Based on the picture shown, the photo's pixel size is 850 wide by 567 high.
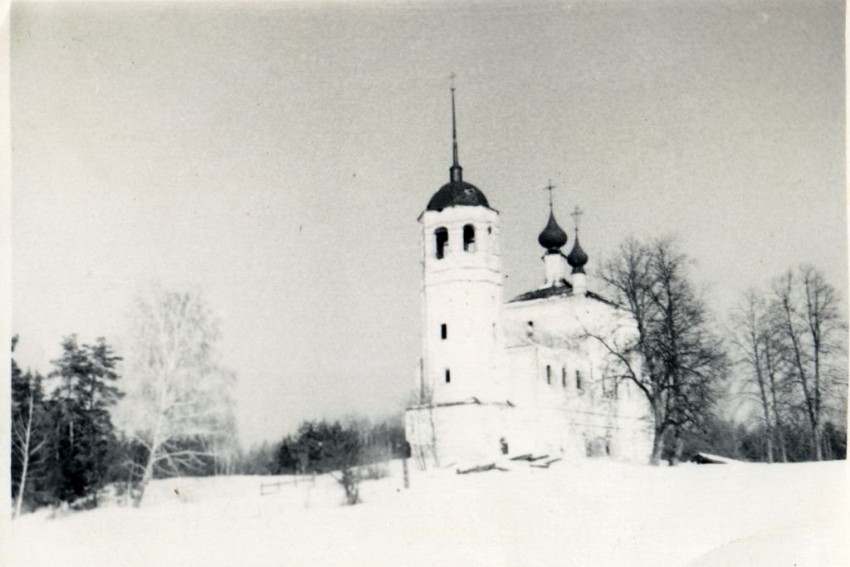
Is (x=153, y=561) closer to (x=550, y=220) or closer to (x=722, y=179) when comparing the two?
(x=550, y=220)

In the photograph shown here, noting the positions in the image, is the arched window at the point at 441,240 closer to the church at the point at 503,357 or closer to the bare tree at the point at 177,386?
the church at the point at 503,357

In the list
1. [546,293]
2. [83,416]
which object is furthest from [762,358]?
[83,416]

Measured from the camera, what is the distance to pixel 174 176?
5.87 meters

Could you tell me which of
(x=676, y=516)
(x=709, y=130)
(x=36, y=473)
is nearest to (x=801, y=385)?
(x=676, y=516)

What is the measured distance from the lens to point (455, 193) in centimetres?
605

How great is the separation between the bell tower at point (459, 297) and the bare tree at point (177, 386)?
1.38m

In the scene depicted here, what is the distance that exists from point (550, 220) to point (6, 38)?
3749 mm

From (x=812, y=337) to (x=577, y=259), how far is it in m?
1.73

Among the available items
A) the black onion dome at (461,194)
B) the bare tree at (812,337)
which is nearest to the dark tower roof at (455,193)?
the black onion dome at (461,194)

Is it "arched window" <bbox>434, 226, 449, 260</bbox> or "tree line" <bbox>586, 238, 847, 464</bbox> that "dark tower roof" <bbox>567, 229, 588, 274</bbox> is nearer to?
"tree line" <bbox>586, 238, 847, 464</bbox>

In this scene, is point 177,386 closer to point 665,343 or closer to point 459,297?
point 459,297

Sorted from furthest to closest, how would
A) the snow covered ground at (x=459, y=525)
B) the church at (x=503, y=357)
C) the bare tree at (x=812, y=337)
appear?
the bare tree at (x=812, y=337)
the church at (x=503, y=357)
the snow covered ground at (x=459, y=525)

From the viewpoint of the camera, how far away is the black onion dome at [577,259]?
19.7 ft

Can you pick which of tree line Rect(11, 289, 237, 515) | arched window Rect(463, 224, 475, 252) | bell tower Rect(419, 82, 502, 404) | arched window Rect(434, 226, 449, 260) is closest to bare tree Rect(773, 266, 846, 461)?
bell tower Rect(419, 82, 502, 404)
